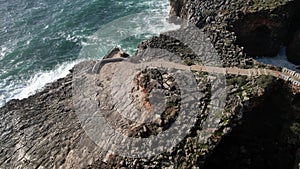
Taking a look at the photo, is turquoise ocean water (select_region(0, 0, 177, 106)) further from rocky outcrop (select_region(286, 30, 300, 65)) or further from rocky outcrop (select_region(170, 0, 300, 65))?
rocky outcrop (select_region(286, 30, 300, 65))

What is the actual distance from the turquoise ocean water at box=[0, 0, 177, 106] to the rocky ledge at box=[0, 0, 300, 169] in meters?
11.2

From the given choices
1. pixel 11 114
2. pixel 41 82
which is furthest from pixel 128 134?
pixel 41 82

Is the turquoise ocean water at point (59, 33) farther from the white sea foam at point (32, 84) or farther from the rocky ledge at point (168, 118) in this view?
the rocky ledge at point (168, 118)

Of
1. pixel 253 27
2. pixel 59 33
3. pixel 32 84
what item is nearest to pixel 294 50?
pixel 253 27

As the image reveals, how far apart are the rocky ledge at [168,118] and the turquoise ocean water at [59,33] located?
442 inches

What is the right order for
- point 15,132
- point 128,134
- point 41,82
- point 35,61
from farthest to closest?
point 35,61
point 41,82
point 15,132
point 128,134

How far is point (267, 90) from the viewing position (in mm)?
31641

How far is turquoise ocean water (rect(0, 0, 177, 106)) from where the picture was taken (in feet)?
164

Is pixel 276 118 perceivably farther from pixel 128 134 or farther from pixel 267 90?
pixel 128 134

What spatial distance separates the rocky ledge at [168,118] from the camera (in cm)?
2894

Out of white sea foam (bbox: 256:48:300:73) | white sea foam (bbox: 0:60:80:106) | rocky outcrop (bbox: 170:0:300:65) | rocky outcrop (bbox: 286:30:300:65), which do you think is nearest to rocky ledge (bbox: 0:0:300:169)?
rocky outcrop (bbox: 170:0:300:65)

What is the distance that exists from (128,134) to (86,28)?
32083 mm

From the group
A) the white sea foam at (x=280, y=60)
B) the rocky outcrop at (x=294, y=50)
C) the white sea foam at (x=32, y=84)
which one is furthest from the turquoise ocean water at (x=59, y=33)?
the rocky outcrop at (x=294, y=50)

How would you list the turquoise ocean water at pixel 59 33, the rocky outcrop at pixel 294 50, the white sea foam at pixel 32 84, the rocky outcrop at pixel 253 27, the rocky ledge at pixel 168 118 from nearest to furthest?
1. the rocky ledge at pixel 168 118
2. the rocky outcrop at pixel 294 50
3. the rocky outcrop at pixel 253 27
4. the white sea foam at pixel 32 84
5. the turquoise ocean water at pixel 59 33
